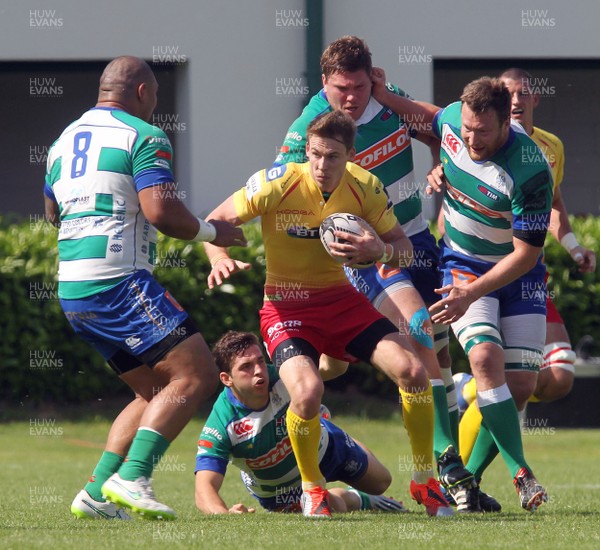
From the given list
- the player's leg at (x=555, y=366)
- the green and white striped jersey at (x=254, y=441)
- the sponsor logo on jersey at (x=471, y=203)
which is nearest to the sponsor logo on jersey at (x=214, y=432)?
the green and white striped jersey at (x=254, y=441)

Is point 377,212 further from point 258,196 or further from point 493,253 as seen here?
point 493,253

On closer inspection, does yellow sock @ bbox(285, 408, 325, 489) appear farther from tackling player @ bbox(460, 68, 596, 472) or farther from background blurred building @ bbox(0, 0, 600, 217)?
background blurred building @ bbox(0, 0, 600, 217)

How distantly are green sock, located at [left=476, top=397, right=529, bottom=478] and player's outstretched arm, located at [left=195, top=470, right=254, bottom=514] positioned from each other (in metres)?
1.44

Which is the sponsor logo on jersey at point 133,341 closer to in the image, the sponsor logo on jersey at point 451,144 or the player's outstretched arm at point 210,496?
the player's outstretched arm at point 210,496

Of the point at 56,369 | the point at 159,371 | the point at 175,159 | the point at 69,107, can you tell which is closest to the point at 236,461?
the point at 159,371

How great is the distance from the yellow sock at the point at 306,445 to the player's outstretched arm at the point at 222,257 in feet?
2.58

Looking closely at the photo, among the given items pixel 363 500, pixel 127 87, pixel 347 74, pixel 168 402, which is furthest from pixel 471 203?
pixel 168 402

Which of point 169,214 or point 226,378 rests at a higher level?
point 169,214

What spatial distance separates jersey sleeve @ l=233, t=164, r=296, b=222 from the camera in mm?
6660

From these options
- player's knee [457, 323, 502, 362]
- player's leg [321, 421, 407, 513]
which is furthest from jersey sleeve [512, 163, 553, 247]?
player's leg [321, 421, 407, 513]

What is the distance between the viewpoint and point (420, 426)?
21.9 feet

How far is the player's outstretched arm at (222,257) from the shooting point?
21.1ft

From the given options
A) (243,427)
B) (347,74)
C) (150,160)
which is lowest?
(243,427)

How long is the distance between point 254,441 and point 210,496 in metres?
0.38
